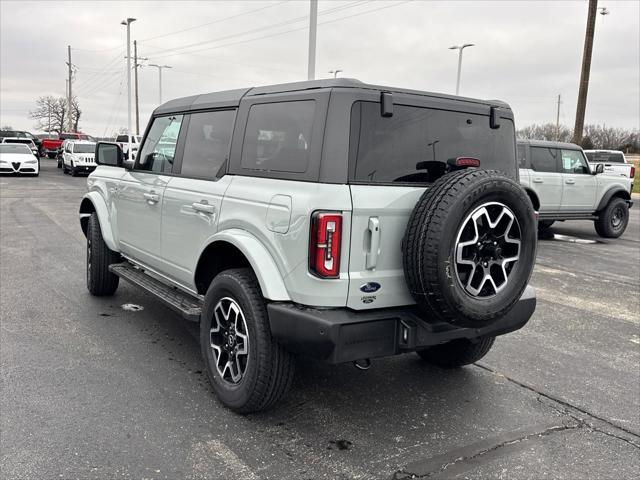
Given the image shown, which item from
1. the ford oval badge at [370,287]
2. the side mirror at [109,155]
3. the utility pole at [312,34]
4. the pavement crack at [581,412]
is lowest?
the pavement crack at [581,412]

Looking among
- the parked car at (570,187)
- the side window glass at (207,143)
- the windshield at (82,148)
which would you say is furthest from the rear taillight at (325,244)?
the windshield at (82,148)

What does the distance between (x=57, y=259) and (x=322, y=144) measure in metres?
6.15

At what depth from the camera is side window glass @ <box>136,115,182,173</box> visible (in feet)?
15.0

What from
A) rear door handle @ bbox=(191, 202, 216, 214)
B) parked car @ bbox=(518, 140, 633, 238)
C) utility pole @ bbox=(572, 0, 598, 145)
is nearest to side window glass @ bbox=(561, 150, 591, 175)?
parked car @ bbox=(518, 140, 633, 238)

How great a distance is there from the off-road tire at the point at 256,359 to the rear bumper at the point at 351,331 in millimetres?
124

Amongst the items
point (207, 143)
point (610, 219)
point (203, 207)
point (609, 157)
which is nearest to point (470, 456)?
point (203, 207)

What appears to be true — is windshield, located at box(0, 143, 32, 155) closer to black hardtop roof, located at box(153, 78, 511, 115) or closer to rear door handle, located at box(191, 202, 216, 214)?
black hardtop roof, located at box(153, 78, 511, 115)

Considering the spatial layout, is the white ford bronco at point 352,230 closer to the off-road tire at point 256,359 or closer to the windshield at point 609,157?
the off-road tire at point 256,359

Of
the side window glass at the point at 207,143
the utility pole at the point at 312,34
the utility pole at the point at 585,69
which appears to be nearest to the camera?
the side window glass at the point at 207,143

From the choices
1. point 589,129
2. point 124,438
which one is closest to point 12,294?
point 124,438

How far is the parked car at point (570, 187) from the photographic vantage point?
11.3 m

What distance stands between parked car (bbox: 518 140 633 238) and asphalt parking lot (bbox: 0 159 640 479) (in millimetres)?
5815

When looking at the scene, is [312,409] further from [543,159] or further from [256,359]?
→ [543,159]

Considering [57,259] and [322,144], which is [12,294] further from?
[322,144]
